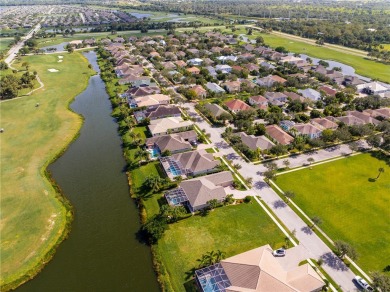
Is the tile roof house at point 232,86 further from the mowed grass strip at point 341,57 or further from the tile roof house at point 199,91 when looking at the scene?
the mowed grass strip at point 341,57

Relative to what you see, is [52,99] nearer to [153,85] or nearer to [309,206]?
[153,85]

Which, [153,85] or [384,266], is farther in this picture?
[153,85]

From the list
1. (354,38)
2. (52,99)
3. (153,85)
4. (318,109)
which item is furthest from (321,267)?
(354,38)

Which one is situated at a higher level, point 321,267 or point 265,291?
point 265,291

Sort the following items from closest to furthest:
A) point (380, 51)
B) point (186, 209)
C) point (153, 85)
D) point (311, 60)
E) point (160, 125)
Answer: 1. point (186, 209)
2. point (160, 125)
3. point (153, 85)
4. point (311, 60)
5. point (380, 51)

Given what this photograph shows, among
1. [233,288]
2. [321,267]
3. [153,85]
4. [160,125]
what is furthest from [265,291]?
[153,85]

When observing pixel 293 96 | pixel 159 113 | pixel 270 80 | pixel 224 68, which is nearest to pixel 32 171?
pixel 159 113

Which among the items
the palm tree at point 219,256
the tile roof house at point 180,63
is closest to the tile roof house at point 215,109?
the palm tree at point 219,256

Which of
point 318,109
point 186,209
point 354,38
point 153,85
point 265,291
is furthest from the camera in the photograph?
point 354,38
